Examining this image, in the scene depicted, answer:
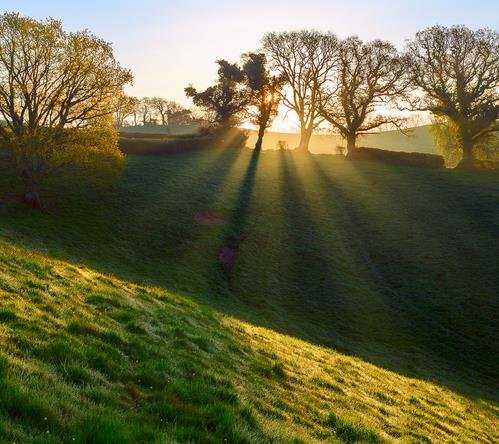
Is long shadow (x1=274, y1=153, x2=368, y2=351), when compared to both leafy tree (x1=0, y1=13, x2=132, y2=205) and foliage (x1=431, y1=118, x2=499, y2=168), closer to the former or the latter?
leafy tree (x1=0, y1=13, x2=132, y2=205)

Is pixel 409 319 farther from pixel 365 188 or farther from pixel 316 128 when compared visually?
pixel 316 128

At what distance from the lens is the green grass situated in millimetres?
Result: 10172

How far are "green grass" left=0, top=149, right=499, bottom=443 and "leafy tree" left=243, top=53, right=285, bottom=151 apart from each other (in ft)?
22.5

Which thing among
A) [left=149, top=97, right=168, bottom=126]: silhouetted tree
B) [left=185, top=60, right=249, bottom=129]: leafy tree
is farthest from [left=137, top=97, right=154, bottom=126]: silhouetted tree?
[left=185, top=60, right=249, bottom=129]: leafy tree

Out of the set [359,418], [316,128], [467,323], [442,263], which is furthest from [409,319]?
[316,128]

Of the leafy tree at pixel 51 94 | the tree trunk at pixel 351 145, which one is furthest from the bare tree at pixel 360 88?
the leafy tree at pixel 51 94

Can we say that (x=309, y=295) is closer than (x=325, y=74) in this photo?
Yes

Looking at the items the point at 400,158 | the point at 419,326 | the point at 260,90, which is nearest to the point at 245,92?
the point at 260,90

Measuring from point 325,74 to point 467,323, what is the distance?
2444 inches

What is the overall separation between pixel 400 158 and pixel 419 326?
5458 cm

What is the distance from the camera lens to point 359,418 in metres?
14.6

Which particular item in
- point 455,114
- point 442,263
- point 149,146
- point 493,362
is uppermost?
point 455,114

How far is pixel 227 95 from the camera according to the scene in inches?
3356

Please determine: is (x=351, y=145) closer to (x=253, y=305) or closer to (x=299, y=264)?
(x=299, y=264)
